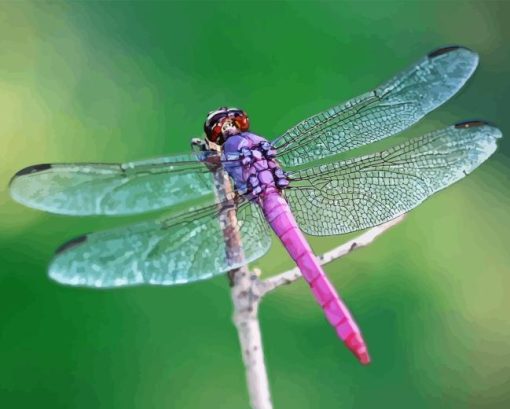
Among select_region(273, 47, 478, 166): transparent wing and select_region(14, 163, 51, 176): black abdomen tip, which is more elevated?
select_region(273, 47, 478, 166): transparent wing

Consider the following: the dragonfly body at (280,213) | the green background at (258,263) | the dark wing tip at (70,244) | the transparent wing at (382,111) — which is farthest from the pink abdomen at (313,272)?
the green background at (258,263)

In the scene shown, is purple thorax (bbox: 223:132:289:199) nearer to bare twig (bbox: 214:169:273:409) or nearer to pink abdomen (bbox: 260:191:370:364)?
pink abdomen (bbox: 260:191:370:364)

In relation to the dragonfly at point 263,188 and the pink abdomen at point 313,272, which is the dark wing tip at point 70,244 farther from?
the pink abdomen at point 313,272

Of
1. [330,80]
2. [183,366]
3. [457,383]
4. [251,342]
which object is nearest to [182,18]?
[330,80]

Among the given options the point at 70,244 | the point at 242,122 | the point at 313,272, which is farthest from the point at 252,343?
the point at 242,122

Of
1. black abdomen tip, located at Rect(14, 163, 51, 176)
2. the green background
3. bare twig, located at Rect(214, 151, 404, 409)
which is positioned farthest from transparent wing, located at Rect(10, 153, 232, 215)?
the green background

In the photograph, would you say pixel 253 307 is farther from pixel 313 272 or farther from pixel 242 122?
pixel 242 122
